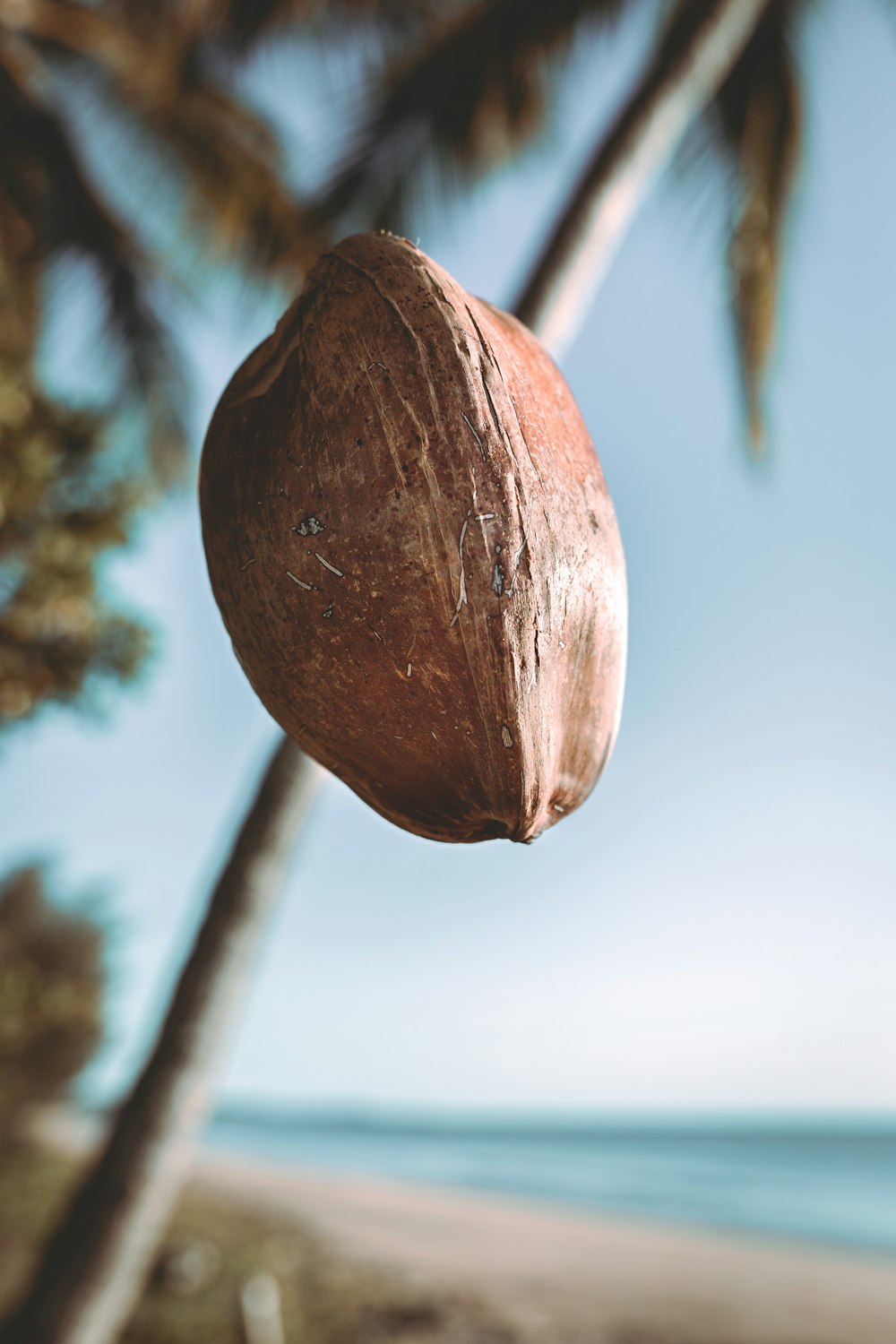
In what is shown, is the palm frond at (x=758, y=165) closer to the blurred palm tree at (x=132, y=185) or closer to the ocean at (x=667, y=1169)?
the blurred palm tree at (x=132, y=185)

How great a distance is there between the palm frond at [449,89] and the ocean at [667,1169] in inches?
695

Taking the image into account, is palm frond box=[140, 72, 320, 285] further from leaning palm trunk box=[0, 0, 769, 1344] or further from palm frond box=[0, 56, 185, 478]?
leaning palm trunk box=[0, 0, 769, 1344]

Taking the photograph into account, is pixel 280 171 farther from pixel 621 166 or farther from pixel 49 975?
pixel 49 975

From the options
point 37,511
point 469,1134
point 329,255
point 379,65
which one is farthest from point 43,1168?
point 469,1134

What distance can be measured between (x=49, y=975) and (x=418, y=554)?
1396 cm

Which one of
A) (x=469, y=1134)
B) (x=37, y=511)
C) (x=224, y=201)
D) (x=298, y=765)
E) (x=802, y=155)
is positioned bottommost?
(x=298, y=765)

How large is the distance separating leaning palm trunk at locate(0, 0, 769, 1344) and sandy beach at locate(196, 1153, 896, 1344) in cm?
892

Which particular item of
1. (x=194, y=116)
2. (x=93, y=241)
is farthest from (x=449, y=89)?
(x=93, y=241)

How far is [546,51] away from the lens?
4.64 metres

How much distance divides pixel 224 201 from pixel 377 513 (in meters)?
5.65

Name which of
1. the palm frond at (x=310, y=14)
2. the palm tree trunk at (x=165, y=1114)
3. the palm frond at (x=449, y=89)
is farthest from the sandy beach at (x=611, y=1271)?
the palm frond at (x=310, y=14)

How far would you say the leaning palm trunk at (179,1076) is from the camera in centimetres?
Result: 208

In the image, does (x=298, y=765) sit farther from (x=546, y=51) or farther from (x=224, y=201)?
(x=224, y=201)

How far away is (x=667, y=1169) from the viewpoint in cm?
3161
